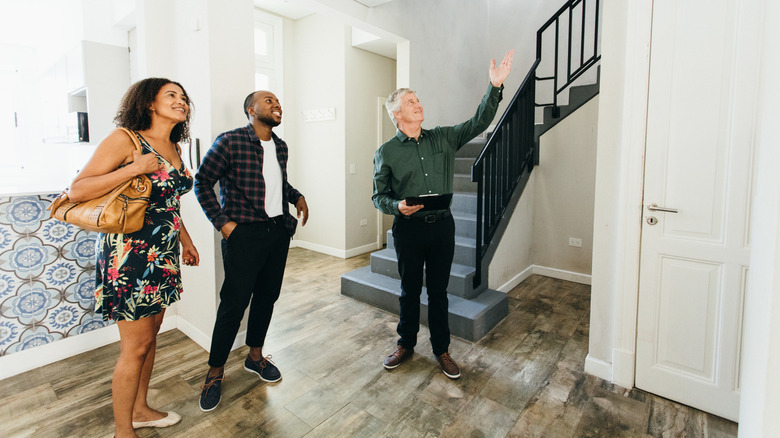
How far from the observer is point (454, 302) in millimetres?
2945

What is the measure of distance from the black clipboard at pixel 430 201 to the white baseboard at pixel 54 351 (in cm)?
218

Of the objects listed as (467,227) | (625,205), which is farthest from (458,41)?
(625,205)

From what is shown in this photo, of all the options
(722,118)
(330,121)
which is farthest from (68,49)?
(722,118)

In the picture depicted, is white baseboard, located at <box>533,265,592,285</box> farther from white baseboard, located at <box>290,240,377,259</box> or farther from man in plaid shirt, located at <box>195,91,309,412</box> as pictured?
man in plaid shirt, located at <box>195,91,309,412</box>

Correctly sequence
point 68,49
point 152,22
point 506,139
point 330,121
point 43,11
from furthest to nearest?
1. point 330,121
2. point 43,11
3. point 68,49
4. point 506,139
5. point 152,22

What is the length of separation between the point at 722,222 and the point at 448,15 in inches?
147

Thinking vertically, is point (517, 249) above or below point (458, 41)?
below

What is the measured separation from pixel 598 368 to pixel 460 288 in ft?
3.51

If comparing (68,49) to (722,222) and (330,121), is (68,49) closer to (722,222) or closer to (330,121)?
(330,121)

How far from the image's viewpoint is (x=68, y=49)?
153 inches

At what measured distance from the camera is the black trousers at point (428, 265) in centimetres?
215

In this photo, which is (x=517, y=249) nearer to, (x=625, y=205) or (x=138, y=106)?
(x=625, y=205)

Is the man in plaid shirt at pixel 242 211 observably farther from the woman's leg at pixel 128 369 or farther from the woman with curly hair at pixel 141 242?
the woman's leg at pixel 128 369

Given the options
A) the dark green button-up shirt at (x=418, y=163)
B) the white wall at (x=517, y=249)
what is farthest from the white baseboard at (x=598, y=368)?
the dark green button-up shirt at (x=418, y=163)
